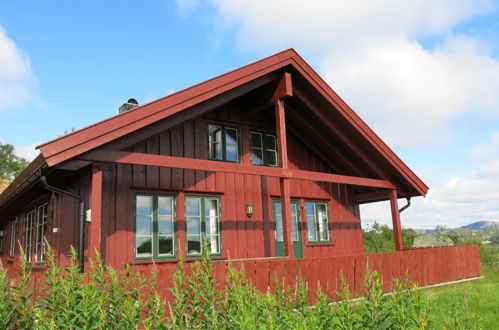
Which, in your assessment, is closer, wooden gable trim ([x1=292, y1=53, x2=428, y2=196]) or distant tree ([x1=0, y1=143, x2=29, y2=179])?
wooden gable trim ([x1=292, y1=53, x2=428, y2=196])

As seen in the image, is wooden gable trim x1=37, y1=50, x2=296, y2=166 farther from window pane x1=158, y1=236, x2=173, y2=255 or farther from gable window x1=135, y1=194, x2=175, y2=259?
window pane x1=158, y1=236, x2=173, y2=255

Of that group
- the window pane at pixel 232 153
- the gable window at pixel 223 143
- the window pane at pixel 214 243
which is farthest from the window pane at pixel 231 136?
the window pane at pixel 214 243

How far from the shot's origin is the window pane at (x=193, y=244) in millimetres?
10367

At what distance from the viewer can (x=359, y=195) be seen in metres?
14.3

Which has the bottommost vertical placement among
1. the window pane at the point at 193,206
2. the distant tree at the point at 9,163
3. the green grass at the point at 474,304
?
the green grass at the point at 474,304

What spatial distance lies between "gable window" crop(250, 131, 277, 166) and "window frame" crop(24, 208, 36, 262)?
23.6 feet

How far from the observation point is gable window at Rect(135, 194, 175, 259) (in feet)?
31.8

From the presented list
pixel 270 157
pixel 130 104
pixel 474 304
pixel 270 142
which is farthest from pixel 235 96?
pixel 474 304

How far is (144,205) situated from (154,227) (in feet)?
1.87

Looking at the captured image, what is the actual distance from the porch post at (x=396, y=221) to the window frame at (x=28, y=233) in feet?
37.1

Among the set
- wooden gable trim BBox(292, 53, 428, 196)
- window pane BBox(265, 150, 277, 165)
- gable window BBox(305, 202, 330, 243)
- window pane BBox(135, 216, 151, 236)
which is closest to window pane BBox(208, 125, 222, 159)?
window pane BBox(265, 150, 277, 165)

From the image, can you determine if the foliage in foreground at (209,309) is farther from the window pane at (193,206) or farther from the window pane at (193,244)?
the window pane at (193,206)

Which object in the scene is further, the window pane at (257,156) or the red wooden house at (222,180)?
the window pane at (257,156)

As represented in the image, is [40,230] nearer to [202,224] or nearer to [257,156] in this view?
[202,224]
